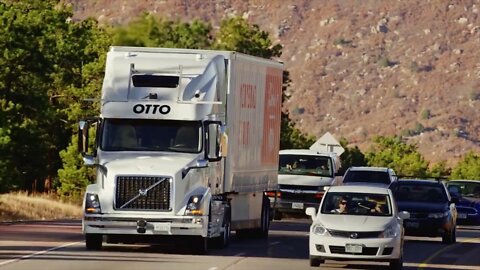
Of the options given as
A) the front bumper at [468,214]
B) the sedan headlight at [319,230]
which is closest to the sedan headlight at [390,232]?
the sedan headlight at [319,230]

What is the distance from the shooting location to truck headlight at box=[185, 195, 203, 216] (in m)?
30.1

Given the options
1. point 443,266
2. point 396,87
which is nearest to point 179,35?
point 443,266

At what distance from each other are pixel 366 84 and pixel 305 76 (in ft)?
28.0

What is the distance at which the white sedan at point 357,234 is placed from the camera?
2798 centimetres

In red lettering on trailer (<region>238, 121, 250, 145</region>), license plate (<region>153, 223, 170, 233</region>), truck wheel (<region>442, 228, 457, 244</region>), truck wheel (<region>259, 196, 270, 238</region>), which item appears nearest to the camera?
license plate (<region>153, 223, 170, 233</region>)

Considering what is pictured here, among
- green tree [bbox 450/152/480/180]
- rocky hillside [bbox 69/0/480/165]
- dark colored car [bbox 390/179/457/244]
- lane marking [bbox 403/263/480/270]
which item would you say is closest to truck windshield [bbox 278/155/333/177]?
dark colored car [bbox 390/179/457/244]

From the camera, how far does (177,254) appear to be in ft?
101

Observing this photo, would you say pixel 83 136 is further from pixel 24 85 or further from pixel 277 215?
pixel 24 85

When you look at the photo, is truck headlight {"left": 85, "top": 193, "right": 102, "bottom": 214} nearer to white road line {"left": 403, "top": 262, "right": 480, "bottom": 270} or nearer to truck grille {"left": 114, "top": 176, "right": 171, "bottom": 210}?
truck grille {"left": 114, "top": 176, "right": 171, "bottom": 210}

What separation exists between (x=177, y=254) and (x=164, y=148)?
7.00 ft

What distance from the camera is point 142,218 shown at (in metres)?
30.0

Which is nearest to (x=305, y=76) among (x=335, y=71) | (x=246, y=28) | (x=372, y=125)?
(x=335, y=71)

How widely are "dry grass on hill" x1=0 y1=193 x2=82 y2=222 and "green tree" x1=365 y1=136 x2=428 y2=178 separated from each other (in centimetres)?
6722

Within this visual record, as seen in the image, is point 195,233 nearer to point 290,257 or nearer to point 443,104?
point 290,257
